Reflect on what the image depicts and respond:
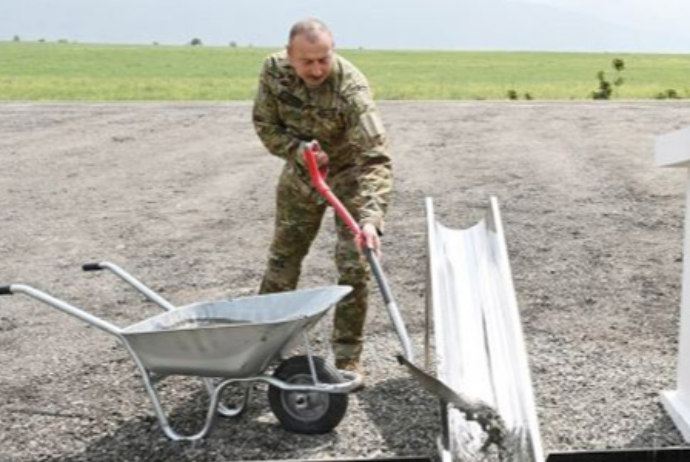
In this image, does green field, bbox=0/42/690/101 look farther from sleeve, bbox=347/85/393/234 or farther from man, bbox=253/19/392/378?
sleeve, bbox=347/85/393/234

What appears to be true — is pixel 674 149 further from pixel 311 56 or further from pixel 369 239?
pixel 311 56

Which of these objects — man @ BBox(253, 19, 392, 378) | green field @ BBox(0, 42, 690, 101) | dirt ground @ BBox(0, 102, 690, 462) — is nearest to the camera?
man @ BBox(253, 19, 392, 378)

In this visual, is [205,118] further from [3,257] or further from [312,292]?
[312,292]

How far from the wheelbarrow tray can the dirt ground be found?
443 millimetres

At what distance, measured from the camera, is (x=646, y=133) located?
43.8 feet

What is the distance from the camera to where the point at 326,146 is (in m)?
5.12

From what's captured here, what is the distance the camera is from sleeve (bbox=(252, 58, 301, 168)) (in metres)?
5.06

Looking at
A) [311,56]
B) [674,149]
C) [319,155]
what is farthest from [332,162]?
[674,149]

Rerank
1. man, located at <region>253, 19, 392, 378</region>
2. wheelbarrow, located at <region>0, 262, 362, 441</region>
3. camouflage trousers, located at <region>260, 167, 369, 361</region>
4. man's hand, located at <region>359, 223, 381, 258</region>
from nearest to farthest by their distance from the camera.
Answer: wheelbarrow, located at <region>0, 262, 362, 441</region> < man's hand, located at <region>359, 223, 381, 258</region> < man, located at <region>253, 19, 392, 378</region> < camouflage trousers, located at <region>260, 167, 369, 361</region>

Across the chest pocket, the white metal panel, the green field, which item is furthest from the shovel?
the green field

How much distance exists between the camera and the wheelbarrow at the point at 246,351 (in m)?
4.35

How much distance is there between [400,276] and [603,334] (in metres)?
1.72

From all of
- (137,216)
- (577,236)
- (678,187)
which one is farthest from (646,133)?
(137,216)

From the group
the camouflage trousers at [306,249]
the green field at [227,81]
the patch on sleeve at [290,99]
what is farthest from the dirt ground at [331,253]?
the green field at [227,81]
